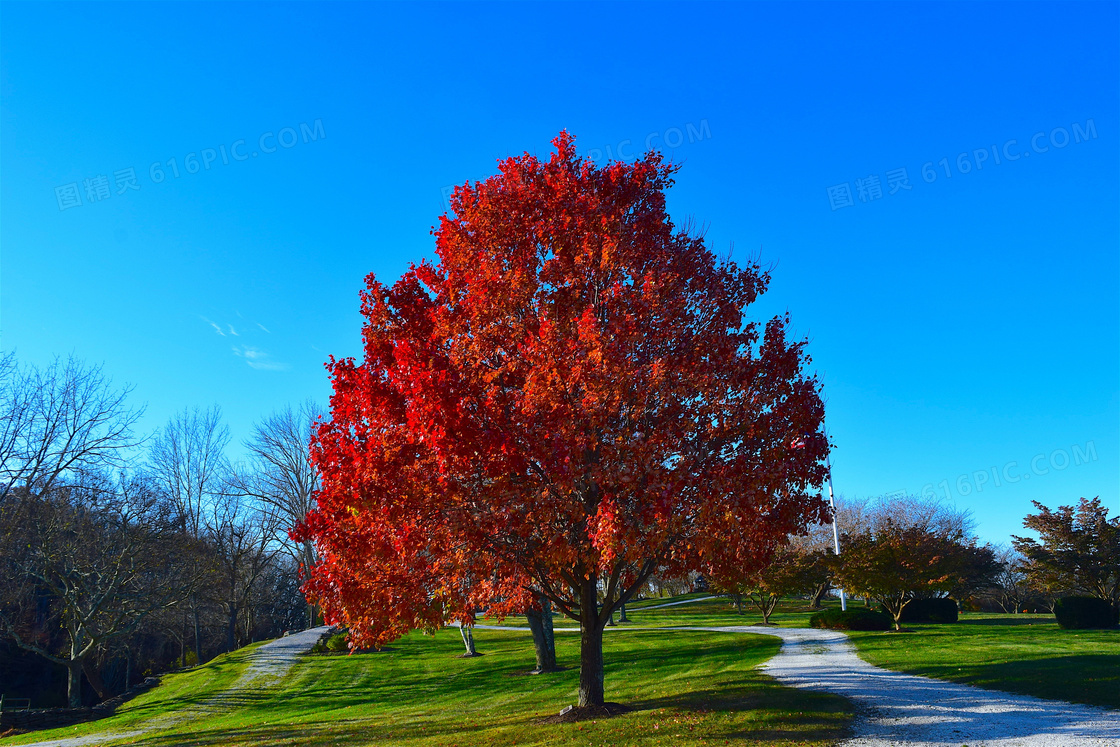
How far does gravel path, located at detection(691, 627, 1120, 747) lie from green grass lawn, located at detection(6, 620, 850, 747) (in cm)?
66

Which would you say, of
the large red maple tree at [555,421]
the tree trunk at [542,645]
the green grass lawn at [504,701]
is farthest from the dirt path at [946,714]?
the tree trunk at [542,645]

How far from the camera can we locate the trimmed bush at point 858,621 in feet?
84.8

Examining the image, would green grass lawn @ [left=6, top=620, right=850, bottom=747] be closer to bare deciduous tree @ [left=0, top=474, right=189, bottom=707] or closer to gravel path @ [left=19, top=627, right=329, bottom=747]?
gravel path @ [left=19, top=627, right=329, bottom=747]

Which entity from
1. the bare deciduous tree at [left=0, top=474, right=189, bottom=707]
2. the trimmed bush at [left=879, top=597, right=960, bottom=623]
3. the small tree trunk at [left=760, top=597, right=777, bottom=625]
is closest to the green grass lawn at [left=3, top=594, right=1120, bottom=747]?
the trimmed bush at [left=879, top=597, right=960, bottom=623]

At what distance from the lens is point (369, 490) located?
9305 mm

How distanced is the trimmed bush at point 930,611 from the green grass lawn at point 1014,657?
11.1ft

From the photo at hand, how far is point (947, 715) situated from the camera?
10312mm

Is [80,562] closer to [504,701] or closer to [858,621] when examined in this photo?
[504,701]

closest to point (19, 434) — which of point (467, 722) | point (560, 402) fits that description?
point (467, 722)

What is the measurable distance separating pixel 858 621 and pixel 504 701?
1693cm

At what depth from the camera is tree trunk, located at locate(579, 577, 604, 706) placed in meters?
11.9

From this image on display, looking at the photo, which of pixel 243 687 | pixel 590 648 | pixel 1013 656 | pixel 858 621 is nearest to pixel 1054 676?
pixel 1013 656

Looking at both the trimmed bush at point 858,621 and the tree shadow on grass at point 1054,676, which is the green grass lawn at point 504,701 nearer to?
the tree shadow on grass at point 1054,676

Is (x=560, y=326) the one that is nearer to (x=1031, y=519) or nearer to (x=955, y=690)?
(x=955, y=690)
